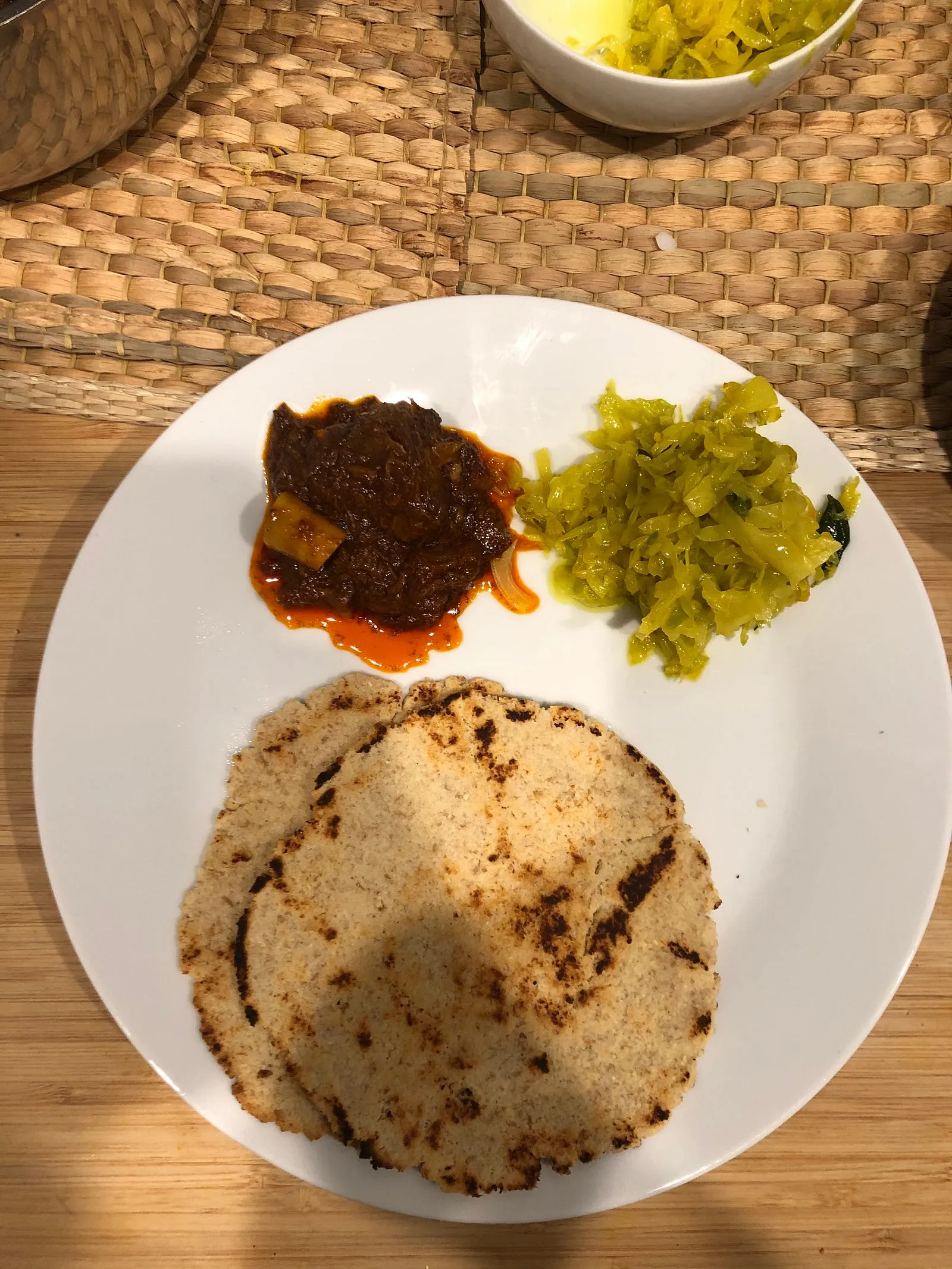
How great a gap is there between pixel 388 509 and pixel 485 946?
1.34 meters

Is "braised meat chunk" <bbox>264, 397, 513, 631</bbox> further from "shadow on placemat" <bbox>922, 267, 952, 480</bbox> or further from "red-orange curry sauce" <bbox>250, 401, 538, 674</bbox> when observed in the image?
"shadow on placemat" <bbox>922, 267, 952, 480</bbox>

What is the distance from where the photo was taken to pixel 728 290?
3.52m

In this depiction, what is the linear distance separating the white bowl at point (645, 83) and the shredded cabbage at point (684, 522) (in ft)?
3.24

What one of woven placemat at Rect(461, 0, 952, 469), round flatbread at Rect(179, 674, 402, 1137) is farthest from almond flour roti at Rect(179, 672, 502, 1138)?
woven placemat at Rect(461, 0, 952, 469)

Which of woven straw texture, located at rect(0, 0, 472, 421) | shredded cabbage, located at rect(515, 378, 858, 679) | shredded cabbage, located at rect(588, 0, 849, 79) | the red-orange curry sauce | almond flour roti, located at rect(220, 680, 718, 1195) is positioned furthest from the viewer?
woven straw texture, located at rect(0, 0, 472, 421)

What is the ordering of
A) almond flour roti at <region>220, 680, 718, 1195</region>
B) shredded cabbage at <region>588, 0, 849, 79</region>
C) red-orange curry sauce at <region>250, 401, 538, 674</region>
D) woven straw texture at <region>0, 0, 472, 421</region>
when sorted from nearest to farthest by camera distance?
1. almond flour roti at <region>220, 680, 718, 1195</region>
2. red-orange curry sauce at <region>250, 401, 538, 674</region>
3. shredded cabbage at <region>588, 0, 849, 79</region>
4. woven straw texture at <region>0, 0, 472, 421</region>

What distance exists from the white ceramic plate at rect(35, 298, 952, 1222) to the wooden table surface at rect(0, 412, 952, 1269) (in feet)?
1.59

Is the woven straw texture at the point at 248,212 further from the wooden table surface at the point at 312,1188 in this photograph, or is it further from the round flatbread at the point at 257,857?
the wooden table surface at the point at 312,1188

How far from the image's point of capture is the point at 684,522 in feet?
9.20

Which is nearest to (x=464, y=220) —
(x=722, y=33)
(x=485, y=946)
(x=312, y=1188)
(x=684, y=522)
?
(x=722, y=33)

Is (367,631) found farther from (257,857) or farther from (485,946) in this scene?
(485,946)

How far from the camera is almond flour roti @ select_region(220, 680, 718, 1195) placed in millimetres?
2520

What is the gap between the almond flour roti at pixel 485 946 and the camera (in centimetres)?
252

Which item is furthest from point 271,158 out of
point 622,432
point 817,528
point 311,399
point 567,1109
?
point 567,1109
